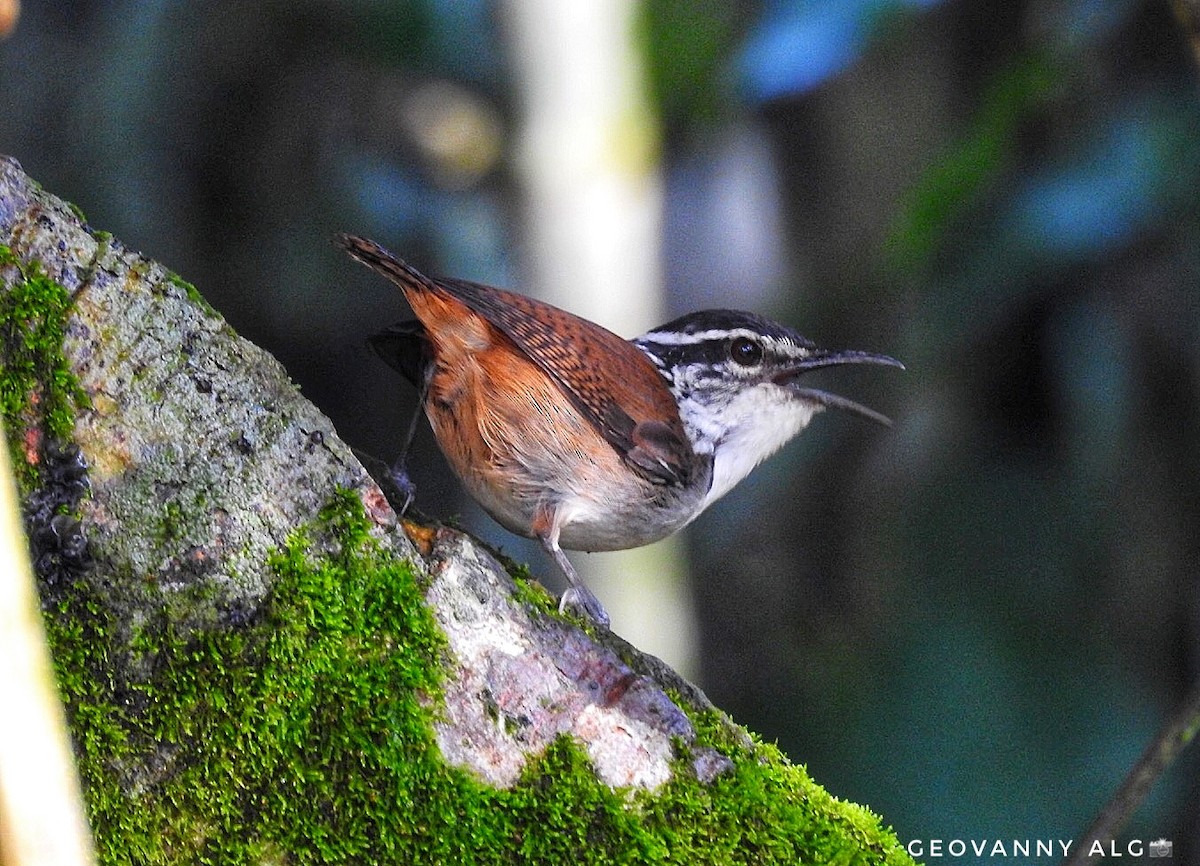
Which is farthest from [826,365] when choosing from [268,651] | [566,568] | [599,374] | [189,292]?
[268,651]

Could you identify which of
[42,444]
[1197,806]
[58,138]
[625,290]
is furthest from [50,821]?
[58,138]

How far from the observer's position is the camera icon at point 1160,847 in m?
5.90

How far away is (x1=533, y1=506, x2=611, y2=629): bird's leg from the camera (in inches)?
127

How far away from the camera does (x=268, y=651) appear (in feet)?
7.50

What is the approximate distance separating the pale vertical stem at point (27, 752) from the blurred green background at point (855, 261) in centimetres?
500

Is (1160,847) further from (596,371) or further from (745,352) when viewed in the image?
(596,371)

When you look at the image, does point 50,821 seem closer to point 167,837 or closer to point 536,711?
point 167,837

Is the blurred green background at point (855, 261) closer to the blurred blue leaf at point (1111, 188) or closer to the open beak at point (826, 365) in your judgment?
the blurred blue leaf at point (1111, 188)

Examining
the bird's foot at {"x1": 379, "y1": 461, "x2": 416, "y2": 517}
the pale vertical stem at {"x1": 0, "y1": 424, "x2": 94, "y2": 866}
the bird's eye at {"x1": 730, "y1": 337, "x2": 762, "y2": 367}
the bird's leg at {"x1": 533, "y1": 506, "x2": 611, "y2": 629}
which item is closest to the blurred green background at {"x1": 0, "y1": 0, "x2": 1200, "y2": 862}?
the bird's eye at {"x1": 730, "y1": 337, "x2": 762, "y2": 367}

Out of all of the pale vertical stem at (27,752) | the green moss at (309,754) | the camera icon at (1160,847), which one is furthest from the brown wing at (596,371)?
the camera icon at (1160,847)

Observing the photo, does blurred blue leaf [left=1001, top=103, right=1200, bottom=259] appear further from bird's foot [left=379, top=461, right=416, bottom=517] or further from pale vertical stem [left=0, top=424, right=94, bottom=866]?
pale vertical stem [left=0, top=424, right=94, bottom=866]

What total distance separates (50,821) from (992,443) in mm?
6614

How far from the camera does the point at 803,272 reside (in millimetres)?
7938

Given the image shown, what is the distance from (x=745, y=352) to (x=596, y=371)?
3.08ft
